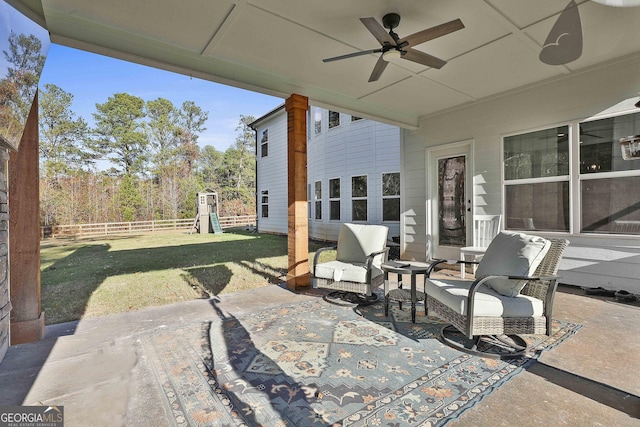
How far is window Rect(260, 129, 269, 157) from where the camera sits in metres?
13.6

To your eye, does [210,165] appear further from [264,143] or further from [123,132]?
[264,143]

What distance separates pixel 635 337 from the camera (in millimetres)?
2693

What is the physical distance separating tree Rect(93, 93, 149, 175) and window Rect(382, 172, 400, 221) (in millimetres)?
17905

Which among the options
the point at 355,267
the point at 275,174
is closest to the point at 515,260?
the point at 355,267

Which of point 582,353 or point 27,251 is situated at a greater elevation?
point 27,251

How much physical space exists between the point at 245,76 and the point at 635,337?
506 cm

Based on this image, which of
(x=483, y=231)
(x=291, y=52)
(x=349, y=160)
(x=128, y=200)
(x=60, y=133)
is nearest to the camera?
(x=291, y=52)

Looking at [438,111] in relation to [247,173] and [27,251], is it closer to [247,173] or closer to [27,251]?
[27,251]

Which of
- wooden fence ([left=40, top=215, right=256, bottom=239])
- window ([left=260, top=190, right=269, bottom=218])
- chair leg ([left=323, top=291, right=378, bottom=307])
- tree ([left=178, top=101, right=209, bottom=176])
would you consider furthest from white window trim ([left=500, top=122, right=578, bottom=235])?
tree ([left=178, top=101, right=209, bottom=176])

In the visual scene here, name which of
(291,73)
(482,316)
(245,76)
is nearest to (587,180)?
(482,316)

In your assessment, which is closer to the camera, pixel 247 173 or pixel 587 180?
pixel 587 180

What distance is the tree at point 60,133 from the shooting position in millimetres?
15883

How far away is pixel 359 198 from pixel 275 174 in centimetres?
498

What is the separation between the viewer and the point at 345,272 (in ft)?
12.0
